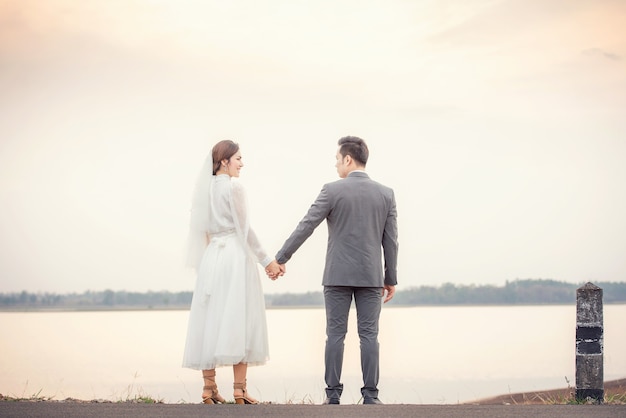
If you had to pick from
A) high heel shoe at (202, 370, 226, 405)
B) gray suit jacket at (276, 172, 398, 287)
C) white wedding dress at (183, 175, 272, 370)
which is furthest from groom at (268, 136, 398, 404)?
high heel shoe at (202, 370, 226, 405)

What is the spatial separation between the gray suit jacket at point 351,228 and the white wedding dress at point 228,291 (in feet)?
1.32

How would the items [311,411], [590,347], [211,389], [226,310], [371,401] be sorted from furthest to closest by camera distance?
[590,347], [226,310], [211,389], [371,401], [311,411]

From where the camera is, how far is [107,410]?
7.40m

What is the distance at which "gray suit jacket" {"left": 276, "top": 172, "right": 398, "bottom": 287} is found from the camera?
829cm

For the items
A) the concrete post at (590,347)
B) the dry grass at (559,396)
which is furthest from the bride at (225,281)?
the concrete post at (590,347)

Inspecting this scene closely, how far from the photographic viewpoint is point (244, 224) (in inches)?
338

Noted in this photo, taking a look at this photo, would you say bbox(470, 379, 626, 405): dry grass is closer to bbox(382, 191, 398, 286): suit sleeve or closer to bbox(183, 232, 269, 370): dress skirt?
bbox(382, 191, 398, 286): suit sleeve

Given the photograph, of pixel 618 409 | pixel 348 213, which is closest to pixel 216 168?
pixel 348 213

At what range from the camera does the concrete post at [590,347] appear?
906 centimetres

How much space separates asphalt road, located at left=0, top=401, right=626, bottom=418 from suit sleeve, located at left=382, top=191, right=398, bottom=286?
1382 millimetres

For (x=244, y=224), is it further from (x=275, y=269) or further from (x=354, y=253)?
(x=354, y=253)

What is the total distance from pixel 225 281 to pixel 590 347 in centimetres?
362

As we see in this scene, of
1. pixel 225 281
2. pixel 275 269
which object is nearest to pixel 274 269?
pixel 275 269

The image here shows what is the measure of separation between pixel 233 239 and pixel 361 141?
4.91ft
